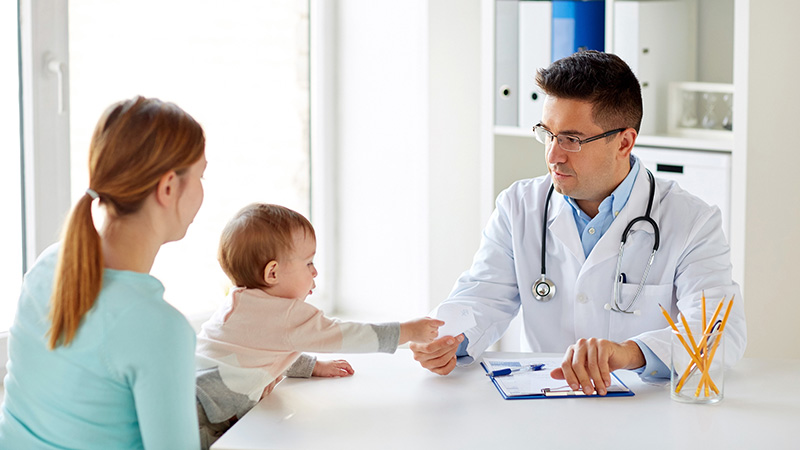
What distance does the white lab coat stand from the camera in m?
1.85

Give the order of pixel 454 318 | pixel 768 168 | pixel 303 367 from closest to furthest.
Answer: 1. pixel 303 367
2. pixel 454 318
3. pixel 768 168

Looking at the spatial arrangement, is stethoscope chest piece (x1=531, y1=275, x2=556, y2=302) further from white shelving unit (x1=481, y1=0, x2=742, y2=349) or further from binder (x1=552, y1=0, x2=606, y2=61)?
binder (x1=552, y1=0, x2=606, y2=61)

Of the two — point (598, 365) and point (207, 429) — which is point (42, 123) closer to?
point (207, 429)

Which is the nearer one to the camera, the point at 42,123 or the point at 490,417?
the point at 490,417

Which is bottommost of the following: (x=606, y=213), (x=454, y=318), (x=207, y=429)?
(x=207, y=429)

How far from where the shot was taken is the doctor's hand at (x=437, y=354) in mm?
1680

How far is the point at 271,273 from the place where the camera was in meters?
1.54

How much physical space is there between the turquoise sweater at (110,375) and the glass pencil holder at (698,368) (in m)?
0.80

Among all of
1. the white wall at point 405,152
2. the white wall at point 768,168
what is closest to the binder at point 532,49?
the white wall at point 405,152

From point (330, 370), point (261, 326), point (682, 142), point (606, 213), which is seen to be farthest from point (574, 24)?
point (261, 326)

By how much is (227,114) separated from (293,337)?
4.93 ft

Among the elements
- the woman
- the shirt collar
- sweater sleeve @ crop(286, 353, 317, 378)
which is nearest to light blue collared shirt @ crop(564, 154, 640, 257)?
the shirt collar

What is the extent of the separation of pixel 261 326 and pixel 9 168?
992mm

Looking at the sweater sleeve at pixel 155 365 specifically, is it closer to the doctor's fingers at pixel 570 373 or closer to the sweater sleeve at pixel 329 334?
the sweater sleeve at pixel 329 334
